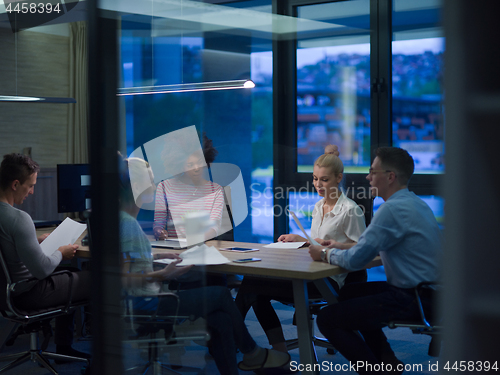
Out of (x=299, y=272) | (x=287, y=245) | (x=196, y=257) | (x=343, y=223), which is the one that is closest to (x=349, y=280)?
(x=343, y=223)

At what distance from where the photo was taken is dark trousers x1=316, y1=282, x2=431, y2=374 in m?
2.53

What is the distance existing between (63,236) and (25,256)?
358mm

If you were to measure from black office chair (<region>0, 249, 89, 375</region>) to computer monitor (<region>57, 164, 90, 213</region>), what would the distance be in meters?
1.17

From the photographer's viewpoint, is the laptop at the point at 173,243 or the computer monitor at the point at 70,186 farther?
the computer monitor at the point at 70,186

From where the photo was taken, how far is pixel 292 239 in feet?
12.0

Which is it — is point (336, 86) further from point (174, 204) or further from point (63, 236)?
point (174, 204)

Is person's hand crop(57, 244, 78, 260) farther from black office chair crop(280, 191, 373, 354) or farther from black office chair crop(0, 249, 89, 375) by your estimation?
black office chair crop(280, 191, 373, 354)

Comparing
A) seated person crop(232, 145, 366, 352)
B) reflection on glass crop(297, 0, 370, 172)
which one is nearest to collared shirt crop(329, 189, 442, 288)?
seated person crop(232, 145, 366, 352)

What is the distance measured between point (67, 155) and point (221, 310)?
5.42 metres

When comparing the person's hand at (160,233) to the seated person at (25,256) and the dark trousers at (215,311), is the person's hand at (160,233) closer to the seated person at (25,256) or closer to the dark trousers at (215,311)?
the dark trousers at (215,311)

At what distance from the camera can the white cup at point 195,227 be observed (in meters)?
1.84

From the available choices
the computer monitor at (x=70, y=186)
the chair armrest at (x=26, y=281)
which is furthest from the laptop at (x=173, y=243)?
the computer monitor at (x=70, y=186)

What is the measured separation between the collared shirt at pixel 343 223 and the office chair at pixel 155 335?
5.30 ft

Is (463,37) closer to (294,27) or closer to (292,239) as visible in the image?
(292,239)
